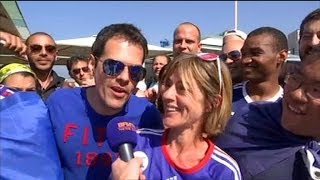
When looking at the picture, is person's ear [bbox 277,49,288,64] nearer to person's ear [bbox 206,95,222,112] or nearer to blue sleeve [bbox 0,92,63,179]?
person's ear [bbox 206,95,222,112]

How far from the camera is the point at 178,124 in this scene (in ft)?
6.78

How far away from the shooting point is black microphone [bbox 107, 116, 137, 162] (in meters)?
1.82

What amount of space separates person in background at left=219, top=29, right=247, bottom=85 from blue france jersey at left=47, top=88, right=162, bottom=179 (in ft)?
5.60

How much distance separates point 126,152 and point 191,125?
1.47 ft

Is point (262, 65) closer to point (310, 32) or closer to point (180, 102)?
point (310, 32)

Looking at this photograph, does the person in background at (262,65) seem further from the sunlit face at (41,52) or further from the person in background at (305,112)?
the sunlit face at (41,52)

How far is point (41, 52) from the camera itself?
4.87m

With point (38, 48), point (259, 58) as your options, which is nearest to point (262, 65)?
point (259, 58)

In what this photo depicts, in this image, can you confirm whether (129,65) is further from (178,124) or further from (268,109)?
(268,109)

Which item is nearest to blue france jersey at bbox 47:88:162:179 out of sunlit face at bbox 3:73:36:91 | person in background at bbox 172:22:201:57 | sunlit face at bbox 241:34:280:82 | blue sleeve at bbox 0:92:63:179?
blue sleeve at bbox 0:92:63:179

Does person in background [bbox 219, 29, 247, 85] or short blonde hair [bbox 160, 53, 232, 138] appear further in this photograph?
person in background [bbox 219, 29, 247, 85]

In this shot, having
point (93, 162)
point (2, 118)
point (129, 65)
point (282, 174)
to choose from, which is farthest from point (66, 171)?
point (282, 174)

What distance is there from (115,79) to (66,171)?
491 mm

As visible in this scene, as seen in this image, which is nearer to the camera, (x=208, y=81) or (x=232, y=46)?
(x=208, y=81)
